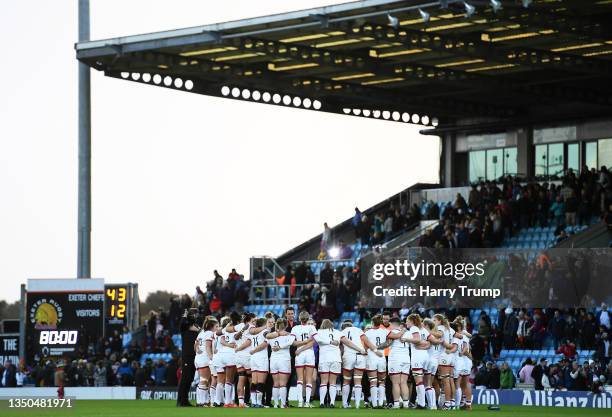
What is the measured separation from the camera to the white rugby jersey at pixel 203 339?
96.5 feet

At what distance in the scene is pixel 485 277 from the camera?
4181cm

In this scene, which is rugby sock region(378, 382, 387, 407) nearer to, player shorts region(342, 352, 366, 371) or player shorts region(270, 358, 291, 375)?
player shorts region(342, 352, 366, 371)

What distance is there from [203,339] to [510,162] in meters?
27.7

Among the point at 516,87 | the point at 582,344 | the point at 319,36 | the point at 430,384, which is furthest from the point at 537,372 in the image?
the point at 516,87

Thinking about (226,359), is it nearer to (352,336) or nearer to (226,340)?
(226,340)

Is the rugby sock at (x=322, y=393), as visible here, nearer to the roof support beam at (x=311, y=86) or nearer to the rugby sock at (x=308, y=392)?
the rugby sock at (x=308, y=392)

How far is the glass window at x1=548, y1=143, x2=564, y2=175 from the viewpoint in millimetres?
52781

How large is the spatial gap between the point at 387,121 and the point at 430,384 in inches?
1024

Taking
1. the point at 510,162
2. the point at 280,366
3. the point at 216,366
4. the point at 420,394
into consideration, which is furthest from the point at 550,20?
the point at 510,162

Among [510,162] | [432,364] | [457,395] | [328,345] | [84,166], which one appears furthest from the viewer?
[510,162]

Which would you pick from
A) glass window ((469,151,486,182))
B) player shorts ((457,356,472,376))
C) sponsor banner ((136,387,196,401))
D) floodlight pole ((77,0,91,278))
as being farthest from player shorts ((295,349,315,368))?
glass window ((469,151,486,182))

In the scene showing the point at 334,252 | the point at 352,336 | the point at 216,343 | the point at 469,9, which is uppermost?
the point at 469,9

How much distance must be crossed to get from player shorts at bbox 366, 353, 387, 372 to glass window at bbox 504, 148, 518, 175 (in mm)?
26305

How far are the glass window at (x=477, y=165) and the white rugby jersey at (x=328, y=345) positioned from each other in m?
27.8
